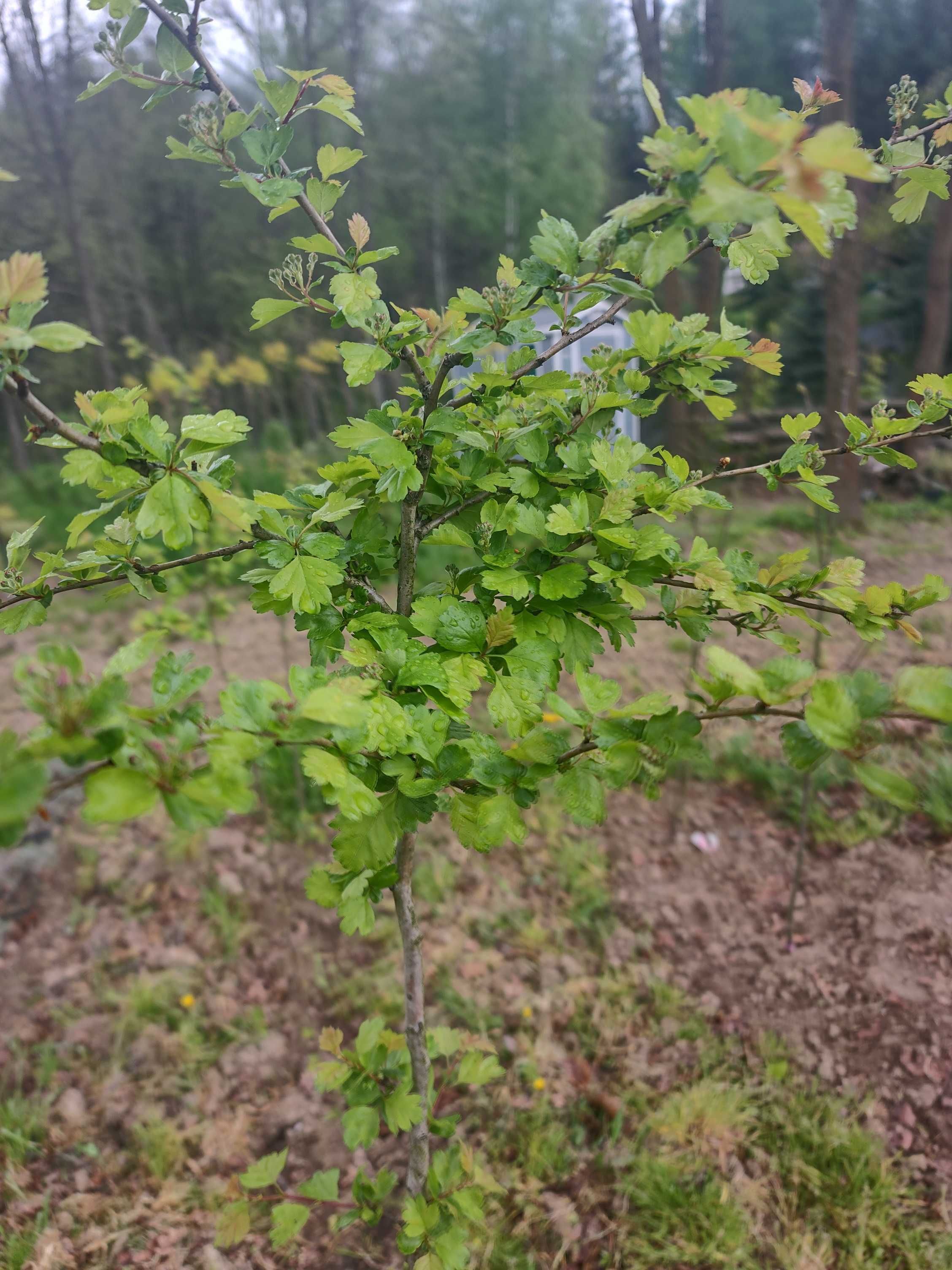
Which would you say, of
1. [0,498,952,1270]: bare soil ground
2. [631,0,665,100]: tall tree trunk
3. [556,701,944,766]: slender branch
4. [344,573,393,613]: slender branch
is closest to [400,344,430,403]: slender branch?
[344,573,393,613]: slender branch

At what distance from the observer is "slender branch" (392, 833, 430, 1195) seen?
1.34 metres

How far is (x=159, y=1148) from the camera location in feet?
6.73

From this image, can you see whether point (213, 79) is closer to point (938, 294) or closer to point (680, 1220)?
point (680, 1220)

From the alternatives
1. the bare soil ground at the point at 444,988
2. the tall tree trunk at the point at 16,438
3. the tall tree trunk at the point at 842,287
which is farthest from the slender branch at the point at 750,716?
the tall tree trunk at the point at 16,438

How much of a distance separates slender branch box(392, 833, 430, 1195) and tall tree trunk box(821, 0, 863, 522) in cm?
564

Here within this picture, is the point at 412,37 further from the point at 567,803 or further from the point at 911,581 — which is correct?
the point at 567,803

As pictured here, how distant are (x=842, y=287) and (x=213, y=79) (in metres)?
7.47

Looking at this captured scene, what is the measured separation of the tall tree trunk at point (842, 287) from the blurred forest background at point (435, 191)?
719 mm

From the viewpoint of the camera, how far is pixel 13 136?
27.2ft

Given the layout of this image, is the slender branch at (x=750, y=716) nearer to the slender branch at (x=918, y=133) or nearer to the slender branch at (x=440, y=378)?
the slender branch at (x=440, y=378)

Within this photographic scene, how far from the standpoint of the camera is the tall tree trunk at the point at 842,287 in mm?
6184

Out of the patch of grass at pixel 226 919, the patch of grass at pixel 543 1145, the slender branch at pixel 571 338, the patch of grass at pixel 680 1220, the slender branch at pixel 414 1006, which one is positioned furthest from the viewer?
the patch of grass at pixel 226 919

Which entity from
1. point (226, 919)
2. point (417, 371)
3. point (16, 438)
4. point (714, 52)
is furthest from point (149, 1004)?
point (16, 438)

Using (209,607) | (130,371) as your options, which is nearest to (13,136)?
(130,371)
